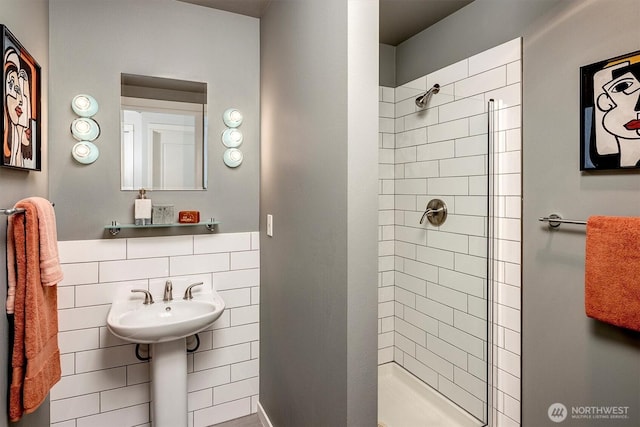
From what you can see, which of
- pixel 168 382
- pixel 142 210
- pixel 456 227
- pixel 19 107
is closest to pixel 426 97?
pixel 456 227

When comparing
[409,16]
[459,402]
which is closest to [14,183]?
[409,16]

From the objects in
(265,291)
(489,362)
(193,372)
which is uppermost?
(265,291)

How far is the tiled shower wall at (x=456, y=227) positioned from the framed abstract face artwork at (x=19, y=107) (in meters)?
1.92

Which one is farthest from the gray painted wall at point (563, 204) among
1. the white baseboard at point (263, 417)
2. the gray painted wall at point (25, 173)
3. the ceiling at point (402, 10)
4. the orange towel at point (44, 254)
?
the gray painted wall at point (25, 173)

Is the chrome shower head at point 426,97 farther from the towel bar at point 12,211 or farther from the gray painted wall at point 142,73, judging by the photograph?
the towel bar at point 12,211

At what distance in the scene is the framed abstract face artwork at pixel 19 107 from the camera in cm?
128

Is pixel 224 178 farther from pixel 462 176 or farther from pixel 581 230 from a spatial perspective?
pixel 581 230

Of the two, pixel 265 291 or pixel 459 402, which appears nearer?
pixel 459 402

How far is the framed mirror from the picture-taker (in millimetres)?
1979

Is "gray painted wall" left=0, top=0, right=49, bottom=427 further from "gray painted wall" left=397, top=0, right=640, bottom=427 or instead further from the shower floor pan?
"gray painted wall" left=397, top=0, right=640, bottom=427

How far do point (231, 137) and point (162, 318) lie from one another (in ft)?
3.64

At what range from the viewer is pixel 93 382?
193 centimetres

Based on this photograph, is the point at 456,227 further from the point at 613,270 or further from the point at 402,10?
the point at 402,10

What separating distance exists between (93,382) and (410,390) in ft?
6.18
